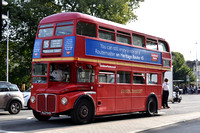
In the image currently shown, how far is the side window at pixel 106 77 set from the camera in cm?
1343

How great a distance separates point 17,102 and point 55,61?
6.26 metres

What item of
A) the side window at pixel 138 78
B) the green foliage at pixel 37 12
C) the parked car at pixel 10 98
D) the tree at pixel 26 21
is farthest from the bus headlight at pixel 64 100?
the tree at pixel 26 21

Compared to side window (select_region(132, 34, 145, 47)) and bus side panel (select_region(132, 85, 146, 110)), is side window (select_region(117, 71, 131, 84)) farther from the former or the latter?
side window (select_region(132, 34, 145, 47))

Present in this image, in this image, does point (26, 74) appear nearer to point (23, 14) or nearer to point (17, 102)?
point (23, 14)

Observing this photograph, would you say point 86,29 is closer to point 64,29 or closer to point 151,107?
point 64,29

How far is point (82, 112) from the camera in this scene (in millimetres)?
12195

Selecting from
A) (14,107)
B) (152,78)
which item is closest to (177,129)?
(152,78)

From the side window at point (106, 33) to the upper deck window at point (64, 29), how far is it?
150cm

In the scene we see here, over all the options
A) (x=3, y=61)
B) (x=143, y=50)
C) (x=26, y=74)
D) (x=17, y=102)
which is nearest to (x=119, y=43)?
(x=143, y=50)

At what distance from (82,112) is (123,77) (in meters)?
3.28

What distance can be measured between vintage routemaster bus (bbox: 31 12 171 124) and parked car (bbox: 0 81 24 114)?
14.5 ft

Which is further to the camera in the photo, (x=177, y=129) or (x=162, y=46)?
(x=162, y=46)

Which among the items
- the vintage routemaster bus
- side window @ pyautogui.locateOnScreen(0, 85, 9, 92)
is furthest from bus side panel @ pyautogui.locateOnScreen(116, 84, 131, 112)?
side window @ pyautogui.locateOnScreen(0, 85, 9, 92)

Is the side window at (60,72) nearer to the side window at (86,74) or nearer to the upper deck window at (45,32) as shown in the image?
the side window at (86,74)
